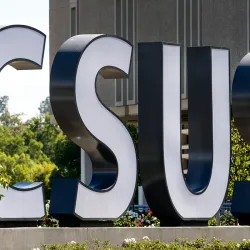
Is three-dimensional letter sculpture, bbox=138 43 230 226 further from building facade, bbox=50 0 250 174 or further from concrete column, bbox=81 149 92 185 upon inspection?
concrete column, bbox=81 149 92 185

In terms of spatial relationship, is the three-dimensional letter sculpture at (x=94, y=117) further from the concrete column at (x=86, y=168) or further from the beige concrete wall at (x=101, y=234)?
the concrete column at (x=86, y=168)

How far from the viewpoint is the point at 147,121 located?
1945cm

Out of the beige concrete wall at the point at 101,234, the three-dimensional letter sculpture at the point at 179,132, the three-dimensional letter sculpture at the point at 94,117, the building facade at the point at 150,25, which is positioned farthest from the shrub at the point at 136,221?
the building facade at the point at 150,25

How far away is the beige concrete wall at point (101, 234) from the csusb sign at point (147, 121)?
1.52 ft

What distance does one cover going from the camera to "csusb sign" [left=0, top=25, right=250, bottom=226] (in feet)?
60.2

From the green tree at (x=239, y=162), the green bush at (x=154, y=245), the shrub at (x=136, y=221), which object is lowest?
the shrub at (x=136, y=221)

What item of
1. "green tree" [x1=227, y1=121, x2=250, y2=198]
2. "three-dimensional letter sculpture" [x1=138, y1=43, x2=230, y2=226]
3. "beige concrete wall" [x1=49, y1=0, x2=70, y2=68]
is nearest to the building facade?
"beige concrete wall" [x1=49, y1=0, x2=70, y2=68]

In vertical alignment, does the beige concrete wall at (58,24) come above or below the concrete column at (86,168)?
above

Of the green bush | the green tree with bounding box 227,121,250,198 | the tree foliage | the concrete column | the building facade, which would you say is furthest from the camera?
the tree foliage

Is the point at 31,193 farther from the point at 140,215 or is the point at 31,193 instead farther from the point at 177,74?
the point at 140,215

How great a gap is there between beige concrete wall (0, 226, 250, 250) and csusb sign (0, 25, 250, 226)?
18.3 inches

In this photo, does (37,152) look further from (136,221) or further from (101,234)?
(101,234)

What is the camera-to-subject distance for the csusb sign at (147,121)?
1834 centimetres

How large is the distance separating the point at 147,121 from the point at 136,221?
673cm
